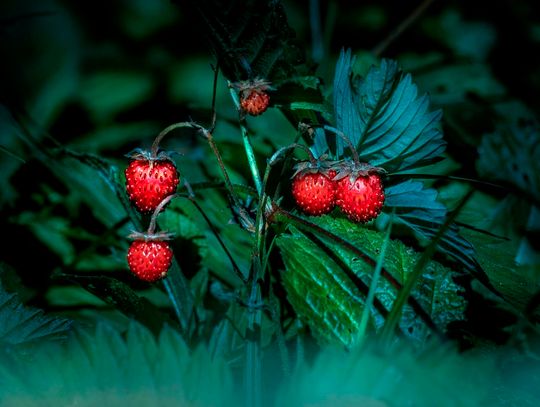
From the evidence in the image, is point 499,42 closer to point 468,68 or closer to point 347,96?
point 468,68

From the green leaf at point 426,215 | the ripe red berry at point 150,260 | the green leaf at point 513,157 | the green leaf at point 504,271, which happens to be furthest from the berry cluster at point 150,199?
the green leaf at point 513,157

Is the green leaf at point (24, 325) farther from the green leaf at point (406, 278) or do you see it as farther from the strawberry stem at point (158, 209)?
the green leaf at point (406, 278)

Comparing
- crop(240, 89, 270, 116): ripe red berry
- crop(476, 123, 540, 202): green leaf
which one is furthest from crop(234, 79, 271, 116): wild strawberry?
crop(476, 123, 540, 202): green leaf

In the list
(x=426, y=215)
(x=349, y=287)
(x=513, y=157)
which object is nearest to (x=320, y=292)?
(x=349, y=287)

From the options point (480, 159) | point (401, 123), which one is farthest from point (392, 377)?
point (480, 159)

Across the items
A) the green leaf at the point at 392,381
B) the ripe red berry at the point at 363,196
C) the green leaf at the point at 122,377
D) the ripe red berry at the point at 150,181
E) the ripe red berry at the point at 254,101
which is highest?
the ripe red berry at the point at 254,101

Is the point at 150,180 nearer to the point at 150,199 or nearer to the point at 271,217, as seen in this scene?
the point at 150,199

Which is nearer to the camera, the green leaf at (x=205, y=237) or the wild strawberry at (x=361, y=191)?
the wild strawberry at (x=361, y=191)
